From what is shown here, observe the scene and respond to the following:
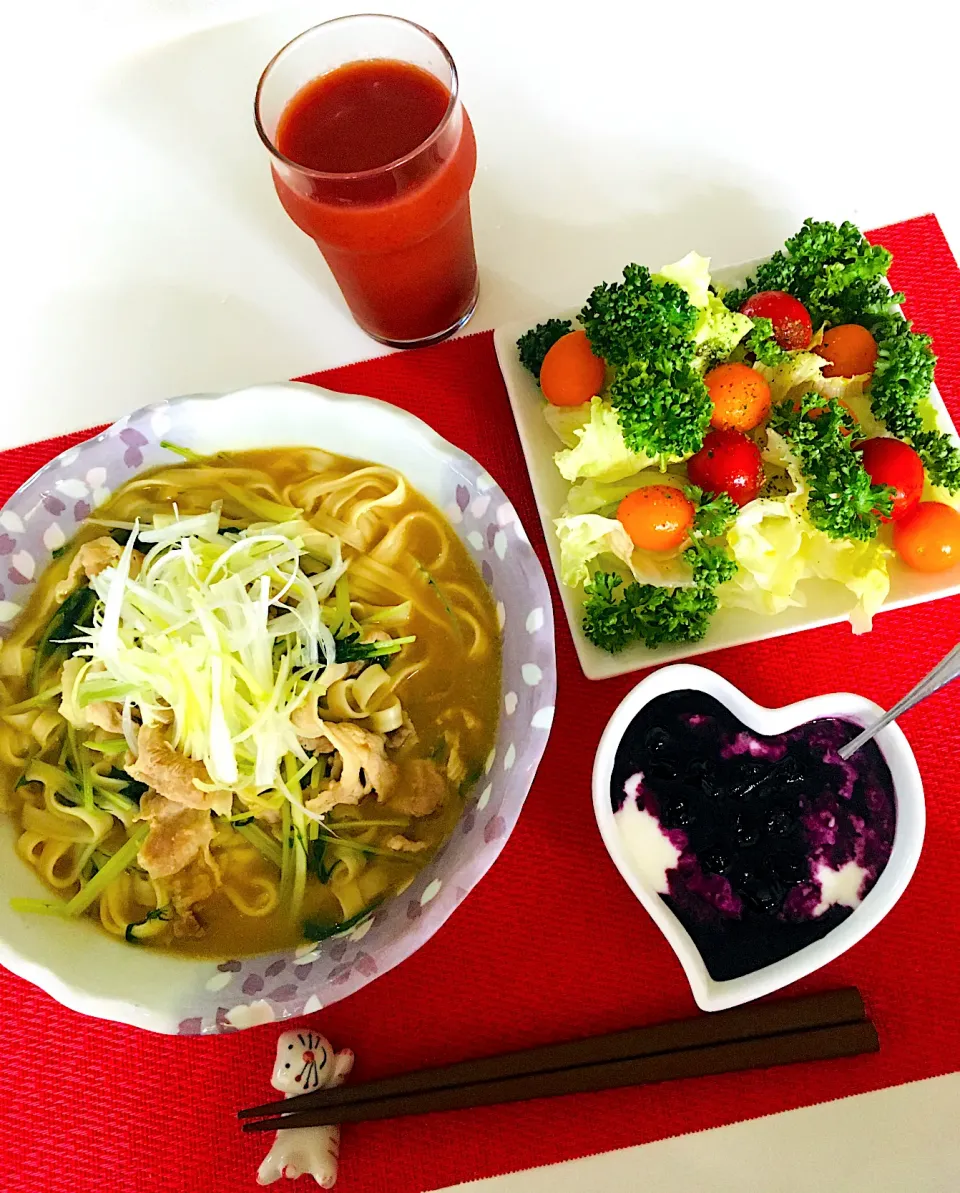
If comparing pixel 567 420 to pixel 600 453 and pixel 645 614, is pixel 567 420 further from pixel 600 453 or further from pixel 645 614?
pixel 645 614

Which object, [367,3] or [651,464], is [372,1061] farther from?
[367,3]

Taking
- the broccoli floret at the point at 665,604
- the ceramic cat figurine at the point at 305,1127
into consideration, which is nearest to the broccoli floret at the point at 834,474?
the broccoli floret at the point at 665,604

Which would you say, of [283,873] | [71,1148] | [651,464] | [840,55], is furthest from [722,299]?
[71,1148]

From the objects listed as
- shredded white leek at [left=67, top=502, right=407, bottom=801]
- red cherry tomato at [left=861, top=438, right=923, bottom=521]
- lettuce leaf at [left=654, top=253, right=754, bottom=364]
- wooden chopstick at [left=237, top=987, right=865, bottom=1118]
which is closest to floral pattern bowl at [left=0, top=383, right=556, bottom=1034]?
shredded white leek at [left=67, top=502, right=407, bottom=801]

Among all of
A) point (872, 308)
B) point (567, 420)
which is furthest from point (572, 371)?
point (872, 308)

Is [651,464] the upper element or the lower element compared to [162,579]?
lower

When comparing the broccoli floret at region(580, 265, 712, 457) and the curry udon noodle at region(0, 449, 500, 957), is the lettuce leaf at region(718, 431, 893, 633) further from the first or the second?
the curry udon noodle at region(0, 449, 500, 957)
